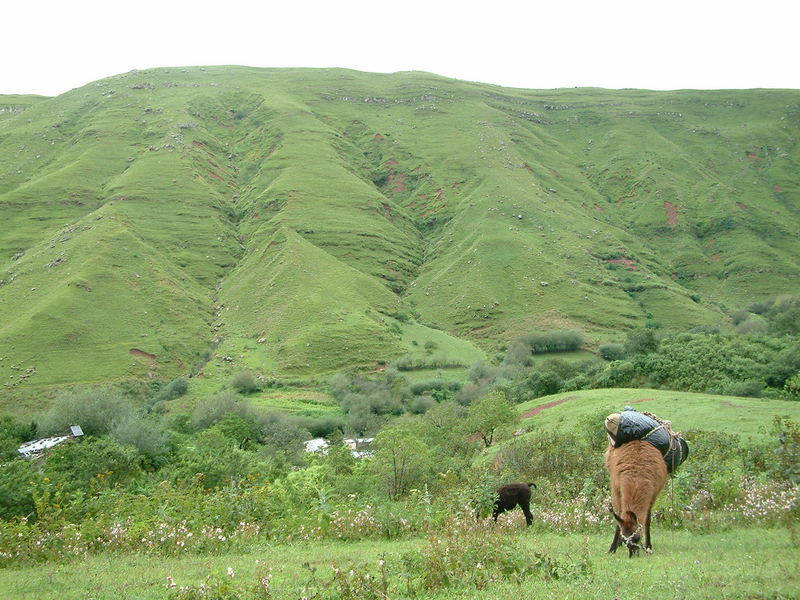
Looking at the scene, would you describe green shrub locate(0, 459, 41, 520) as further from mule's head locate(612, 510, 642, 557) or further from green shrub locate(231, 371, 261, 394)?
green shrub locate(231, 371, 261, 394)

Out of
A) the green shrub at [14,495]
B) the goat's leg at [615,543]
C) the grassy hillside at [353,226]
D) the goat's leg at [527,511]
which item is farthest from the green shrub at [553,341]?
the goat's leg at [615,543]

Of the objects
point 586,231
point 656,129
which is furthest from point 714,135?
point 586,231

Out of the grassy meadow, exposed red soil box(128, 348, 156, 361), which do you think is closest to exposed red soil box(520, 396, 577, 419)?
the grassy meadow

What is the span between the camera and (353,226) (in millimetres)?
122125

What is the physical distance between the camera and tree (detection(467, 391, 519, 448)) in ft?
131

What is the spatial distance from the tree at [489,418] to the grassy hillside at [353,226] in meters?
43.1

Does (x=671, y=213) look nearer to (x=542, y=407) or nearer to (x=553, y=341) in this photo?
(x=553, y=341)

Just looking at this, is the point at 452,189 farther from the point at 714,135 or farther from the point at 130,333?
the point at 714,135

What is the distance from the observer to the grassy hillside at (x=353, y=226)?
8550cm

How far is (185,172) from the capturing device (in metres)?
133

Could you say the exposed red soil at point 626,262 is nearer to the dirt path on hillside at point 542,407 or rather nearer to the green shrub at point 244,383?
the green shrub at point 244,383

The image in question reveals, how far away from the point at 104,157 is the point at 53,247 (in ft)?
156

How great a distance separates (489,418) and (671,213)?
121 metres

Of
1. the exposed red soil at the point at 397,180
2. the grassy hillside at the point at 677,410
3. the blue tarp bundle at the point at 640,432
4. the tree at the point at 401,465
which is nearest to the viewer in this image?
the blue tarp bundle at the point at 640,432
